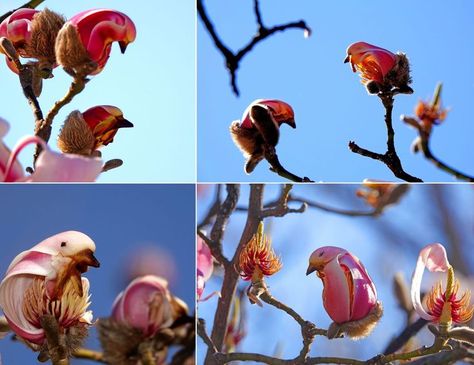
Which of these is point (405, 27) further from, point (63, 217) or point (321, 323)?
point (63, 217)

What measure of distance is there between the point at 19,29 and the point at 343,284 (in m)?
0.70

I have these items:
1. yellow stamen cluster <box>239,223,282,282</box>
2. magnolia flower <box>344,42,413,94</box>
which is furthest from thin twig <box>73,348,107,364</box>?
magnolia flower <box>344,42,413,94</box>

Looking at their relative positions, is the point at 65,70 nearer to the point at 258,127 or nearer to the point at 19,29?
the point at 19,29

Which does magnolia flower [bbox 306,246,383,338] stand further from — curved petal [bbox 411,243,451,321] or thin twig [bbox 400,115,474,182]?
thin twig [bbox 400,115,474,182]

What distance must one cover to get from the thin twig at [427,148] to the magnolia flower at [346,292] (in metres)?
0.23

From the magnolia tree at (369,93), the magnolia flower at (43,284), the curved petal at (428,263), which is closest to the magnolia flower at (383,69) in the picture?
the magnolia tree at (369,93)

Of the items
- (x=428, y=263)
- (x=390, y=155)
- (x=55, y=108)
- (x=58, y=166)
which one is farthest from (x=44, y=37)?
(x=428, y=263)

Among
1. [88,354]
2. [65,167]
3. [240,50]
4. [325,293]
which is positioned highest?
[240,50]

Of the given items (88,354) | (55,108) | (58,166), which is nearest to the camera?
(58,166)

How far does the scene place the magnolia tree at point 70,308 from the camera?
141cm

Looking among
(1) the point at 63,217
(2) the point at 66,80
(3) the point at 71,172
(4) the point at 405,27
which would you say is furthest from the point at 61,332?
(4) the point at 405,27

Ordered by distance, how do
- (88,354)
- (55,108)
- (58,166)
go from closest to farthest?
(58,166) → (55,108) → (88,354)

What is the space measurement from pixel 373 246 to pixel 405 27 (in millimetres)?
415

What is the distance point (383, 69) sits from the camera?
1396 millimetres
